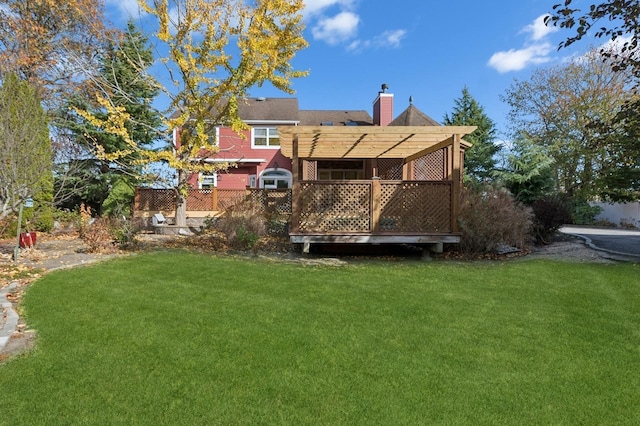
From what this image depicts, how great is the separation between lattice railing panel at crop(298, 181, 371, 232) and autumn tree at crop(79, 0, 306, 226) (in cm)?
371

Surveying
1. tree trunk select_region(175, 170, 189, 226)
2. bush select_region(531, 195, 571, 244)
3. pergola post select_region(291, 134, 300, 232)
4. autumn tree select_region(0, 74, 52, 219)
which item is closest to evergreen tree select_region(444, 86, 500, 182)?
bush select_region(531, 195, 571, 244)

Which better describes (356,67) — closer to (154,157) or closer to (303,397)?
(154,157)

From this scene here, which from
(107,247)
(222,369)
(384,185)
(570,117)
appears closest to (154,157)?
(107,247)

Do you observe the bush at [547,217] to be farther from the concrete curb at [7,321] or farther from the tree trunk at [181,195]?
the concrete curb at [7,321]

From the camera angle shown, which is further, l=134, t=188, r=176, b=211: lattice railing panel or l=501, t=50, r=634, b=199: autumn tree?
l=501, t=50, r=634, b=199: autumn tree

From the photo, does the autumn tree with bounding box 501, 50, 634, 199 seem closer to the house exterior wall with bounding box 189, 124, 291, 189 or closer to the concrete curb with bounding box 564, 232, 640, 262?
the concrete curb with bounding box 564, 232, 640, 262

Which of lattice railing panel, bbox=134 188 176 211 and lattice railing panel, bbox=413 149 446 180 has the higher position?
lattice railing panel, bbox=413 149 446 180

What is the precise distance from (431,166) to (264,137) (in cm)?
1147

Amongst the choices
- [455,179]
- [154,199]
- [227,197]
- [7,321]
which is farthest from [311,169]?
[7,321]

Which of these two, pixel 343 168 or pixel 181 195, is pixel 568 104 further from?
pixel 181 195

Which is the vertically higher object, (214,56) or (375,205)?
(214,56)

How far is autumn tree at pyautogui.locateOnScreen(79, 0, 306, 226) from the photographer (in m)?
10.8

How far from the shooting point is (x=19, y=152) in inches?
273

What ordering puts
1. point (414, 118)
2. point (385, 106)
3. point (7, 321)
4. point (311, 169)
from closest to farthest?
point (7, 321) < point (311, 169) < point (414, 118) < point (385, 106)
